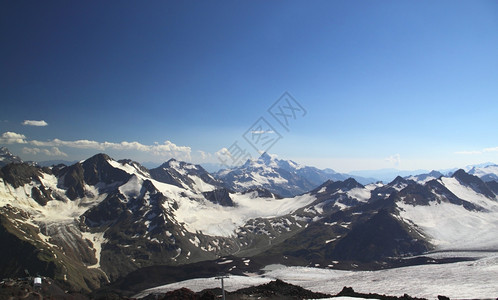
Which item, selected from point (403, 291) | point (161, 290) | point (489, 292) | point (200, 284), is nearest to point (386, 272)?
point (403, 291)

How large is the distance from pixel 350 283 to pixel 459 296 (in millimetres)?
45242

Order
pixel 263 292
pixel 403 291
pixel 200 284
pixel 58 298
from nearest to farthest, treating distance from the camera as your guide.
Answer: pixel 58 298, pixel 263 292, pixel 403 291, pixel 200 284

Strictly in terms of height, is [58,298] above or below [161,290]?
above

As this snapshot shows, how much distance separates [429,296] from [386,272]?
46.8 meters

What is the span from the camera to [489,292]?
89.6 metres

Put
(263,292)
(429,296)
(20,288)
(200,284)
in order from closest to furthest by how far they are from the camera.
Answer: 1. (20,288)
2. (263,292)
3. (429,296)
4. (200,284)

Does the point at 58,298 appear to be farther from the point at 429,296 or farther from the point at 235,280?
the point at 429,296

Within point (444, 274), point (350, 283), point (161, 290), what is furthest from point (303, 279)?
point (161, 290)

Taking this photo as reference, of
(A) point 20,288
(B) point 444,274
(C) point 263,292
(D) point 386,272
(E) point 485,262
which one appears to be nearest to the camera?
(A) point 20,288

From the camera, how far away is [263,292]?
89.1m

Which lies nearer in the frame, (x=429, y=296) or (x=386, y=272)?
(x=429, y=296)

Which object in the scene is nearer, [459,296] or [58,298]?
[58,298]

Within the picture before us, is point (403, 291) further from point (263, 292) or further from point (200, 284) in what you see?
point (200, 284)

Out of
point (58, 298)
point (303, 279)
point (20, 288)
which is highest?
point (20, 288)
